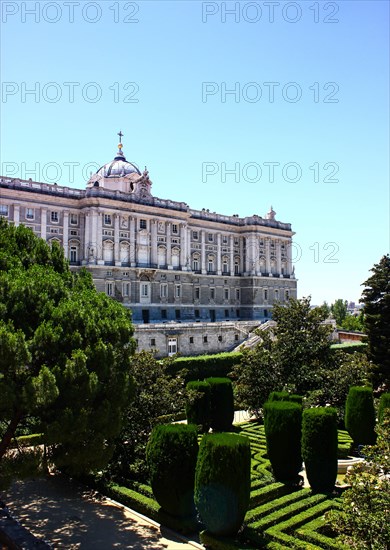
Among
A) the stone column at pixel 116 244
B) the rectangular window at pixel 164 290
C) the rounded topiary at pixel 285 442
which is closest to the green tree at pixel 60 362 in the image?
the rounded topiary at pixel 285 442

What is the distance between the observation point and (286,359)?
25.7 m

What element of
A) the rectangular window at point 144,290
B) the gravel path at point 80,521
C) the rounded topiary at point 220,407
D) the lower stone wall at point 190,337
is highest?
the rectangular window at point 144,290

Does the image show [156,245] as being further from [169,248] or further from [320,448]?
[320,448]

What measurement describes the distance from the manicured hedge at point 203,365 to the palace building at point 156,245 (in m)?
16.2

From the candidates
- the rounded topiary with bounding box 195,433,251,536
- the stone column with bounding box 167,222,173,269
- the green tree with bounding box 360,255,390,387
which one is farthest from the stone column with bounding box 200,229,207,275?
the rounded topiary with bounding box 195,433,251,536

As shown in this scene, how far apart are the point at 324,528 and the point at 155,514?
179 inches

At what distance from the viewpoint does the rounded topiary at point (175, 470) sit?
13305 millimetres

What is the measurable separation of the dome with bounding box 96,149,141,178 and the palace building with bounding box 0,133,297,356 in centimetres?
12

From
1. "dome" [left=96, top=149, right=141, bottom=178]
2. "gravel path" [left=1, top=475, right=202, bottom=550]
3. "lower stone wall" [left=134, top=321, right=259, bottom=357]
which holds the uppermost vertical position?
"dome" [left=96, top=149, right=141, bottom=178]

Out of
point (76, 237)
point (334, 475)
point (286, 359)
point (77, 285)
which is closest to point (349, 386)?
point (286, 359)

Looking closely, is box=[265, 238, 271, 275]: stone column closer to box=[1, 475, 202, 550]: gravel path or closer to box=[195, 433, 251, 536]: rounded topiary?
box=[1, 475, 202, 550]: gravel path

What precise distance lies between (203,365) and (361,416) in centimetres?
1554

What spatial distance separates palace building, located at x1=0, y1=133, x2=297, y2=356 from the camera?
168 feet

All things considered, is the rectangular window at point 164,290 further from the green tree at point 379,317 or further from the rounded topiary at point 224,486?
the rounded topiary at point 224,486
